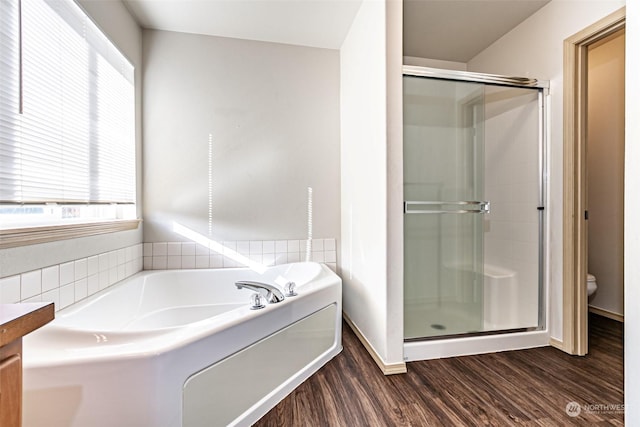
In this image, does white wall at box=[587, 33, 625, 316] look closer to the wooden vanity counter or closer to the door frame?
the door frame

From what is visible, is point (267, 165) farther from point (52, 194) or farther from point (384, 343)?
point (384, 343)

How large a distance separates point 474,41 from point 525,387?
270 cm

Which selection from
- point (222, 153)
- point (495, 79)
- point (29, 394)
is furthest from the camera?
point (222, 153)

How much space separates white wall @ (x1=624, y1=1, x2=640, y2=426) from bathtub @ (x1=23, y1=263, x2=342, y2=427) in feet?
4.57

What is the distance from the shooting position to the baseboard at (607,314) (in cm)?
246

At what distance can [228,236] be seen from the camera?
2.49m

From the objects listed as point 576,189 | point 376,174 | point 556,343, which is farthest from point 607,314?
point 376,174

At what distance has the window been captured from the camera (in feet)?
3.80

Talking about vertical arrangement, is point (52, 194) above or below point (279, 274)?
above

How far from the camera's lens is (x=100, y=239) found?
5.70 ft

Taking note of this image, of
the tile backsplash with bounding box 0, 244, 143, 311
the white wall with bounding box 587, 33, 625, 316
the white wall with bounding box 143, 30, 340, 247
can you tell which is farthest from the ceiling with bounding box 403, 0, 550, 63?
the tile backsplash with bounding box 0, 244, 143, 311

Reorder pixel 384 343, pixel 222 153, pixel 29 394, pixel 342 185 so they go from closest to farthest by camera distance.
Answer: pixel 29 394 < pixel 384 343 < pixel 222 153 < pixel 342 185

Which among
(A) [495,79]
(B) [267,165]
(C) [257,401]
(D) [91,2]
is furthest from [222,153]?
(A) [495,79]

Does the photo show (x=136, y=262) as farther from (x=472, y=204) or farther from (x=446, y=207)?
(x=472, y=204)
